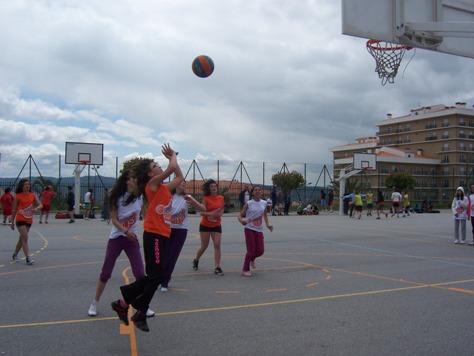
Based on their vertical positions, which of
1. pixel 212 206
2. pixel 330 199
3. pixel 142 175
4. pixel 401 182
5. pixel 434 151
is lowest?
pixel 212 206

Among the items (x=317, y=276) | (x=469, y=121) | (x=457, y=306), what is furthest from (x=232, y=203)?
(x=469, y=121)

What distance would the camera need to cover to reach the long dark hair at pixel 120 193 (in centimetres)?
634

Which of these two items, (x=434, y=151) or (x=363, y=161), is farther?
(x=434, y=151)

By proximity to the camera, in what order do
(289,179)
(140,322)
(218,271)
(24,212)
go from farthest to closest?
(289,179), (24,212), (218,271), (140,322)

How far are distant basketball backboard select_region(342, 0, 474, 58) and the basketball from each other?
3.55 metres

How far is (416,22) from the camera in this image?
1230 cm

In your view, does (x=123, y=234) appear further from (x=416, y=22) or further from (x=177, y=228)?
(x=416, y=22)

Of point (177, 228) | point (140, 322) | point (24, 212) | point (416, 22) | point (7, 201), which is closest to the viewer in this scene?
point (140, 322)

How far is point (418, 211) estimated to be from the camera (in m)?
40.2

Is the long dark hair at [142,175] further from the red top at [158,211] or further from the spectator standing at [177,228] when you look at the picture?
the spectator standing at [177,228]

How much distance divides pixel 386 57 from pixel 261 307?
34.6 ft

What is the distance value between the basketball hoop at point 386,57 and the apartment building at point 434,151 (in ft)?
228

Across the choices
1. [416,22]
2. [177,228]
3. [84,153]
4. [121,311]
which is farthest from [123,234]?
[84,153]

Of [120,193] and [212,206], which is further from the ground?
[120,193]
